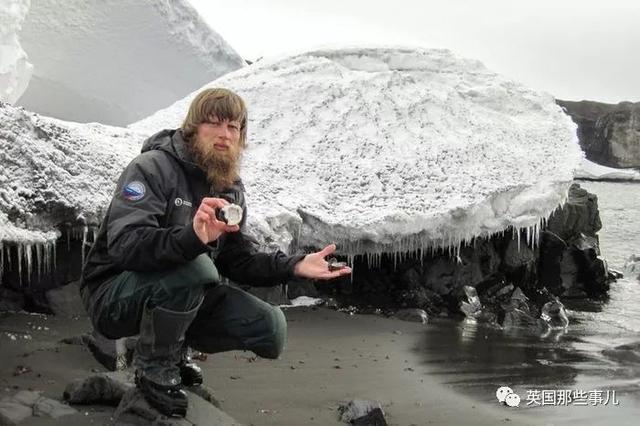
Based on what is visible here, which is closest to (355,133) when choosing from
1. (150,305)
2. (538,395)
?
(538,395)

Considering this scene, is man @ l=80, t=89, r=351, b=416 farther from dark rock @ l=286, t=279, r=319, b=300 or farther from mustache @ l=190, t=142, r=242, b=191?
dark rock @ l=286, t=279, r=319, b=300

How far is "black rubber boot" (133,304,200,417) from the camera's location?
314 centimetres

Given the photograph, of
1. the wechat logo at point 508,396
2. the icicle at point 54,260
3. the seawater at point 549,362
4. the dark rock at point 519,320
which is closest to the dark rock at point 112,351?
the icicle at point 54,260

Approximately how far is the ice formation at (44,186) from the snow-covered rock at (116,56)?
1167cm

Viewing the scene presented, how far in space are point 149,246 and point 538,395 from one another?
361 cm

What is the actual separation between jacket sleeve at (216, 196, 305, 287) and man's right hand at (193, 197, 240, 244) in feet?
2.04

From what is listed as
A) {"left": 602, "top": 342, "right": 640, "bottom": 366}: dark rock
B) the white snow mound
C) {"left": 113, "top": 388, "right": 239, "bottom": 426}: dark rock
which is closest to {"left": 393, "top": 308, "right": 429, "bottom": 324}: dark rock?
{"left": 602, "top": 342, "right": 640, "bottom": 366}: dark rock

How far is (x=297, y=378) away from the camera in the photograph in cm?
506

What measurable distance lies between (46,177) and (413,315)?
4.30 metres

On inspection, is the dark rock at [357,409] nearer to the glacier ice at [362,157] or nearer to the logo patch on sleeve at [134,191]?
the logo patch on sleeve at [134,191]

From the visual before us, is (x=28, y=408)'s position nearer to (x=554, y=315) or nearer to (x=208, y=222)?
(x=208, y=222)

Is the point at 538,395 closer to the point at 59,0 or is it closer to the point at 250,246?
the point at 250,246

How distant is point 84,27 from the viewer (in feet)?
56.4

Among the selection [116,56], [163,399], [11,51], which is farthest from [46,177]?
[116,56]
